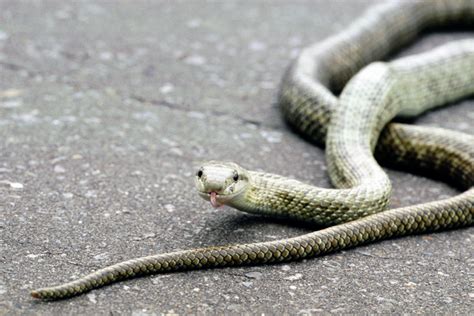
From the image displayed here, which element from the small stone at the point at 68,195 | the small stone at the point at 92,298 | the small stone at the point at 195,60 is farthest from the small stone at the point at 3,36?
the small stone at the point at 92,298

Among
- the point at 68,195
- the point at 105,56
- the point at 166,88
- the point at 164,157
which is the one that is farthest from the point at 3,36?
the point at 68,195

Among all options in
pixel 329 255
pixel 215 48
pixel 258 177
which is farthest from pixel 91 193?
pixel 215 48

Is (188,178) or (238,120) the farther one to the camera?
(238,120)

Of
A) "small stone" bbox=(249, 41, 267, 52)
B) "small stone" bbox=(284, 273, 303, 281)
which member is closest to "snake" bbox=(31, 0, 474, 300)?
"small stone" bbox=(284, 273, 303, 281)

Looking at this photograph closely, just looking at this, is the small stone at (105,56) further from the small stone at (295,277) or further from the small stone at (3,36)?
the small stone at (295,277)

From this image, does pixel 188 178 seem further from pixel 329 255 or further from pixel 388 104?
pixel 388 104

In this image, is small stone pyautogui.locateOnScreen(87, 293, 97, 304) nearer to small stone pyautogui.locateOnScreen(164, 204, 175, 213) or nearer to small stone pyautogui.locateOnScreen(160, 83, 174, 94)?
small stone pyautogui.locateOnScreen(164, 204, 175, 213)

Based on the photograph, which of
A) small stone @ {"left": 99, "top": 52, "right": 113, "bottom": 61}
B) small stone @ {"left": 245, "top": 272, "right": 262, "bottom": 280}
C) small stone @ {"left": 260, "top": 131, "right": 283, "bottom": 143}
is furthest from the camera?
small stone @ {"left": 99, "top": 52, "right": 113, "bottom": 61}
